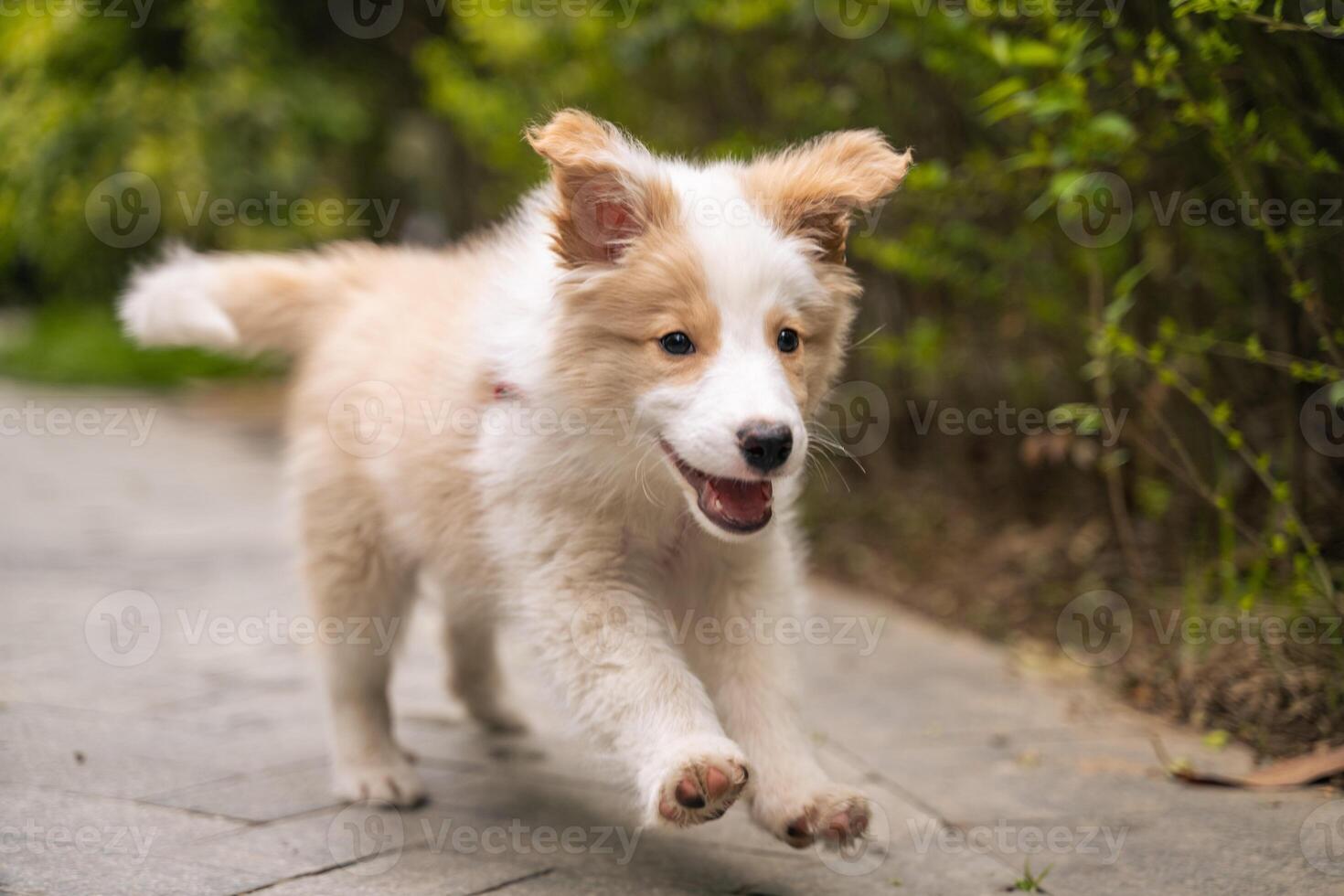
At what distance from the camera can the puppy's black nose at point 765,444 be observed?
2771mm

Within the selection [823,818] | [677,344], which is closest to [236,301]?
[677,344]

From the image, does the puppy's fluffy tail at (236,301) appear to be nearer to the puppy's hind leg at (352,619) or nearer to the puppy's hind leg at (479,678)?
the puppy's hind leg at (352,619)

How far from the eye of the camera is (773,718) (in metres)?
3.12

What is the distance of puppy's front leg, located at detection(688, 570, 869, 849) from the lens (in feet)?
9.37

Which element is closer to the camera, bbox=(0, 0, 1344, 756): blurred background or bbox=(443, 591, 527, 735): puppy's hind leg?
bbox=(0, 0, 1344, 756): blurred background

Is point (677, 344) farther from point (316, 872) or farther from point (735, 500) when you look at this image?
point (316, 872)

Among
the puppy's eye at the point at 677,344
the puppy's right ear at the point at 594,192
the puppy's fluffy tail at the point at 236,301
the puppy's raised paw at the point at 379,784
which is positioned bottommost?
the puppy's raised paw at the point at 379,784

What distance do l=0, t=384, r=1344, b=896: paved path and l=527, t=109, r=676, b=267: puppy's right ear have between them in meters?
1.29

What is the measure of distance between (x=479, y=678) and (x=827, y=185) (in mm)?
2132

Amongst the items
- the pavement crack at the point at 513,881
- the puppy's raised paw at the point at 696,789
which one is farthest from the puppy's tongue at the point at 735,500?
the pavement crack at the point at 513,881

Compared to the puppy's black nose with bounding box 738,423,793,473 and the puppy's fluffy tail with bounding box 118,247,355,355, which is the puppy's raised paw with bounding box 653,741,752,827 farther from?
the puppy's fluffy tail with bounding box 118,247,355,355

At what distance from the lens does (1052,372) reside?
668cm

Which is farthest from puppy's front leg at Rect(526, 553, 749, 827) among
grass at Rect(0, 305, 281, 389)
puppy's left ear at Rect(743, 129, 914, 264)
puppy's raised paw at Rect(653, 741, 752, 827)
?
grass at Rect(0, 305, 281, 389)

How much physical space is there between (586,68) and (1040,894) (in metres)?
5.92
